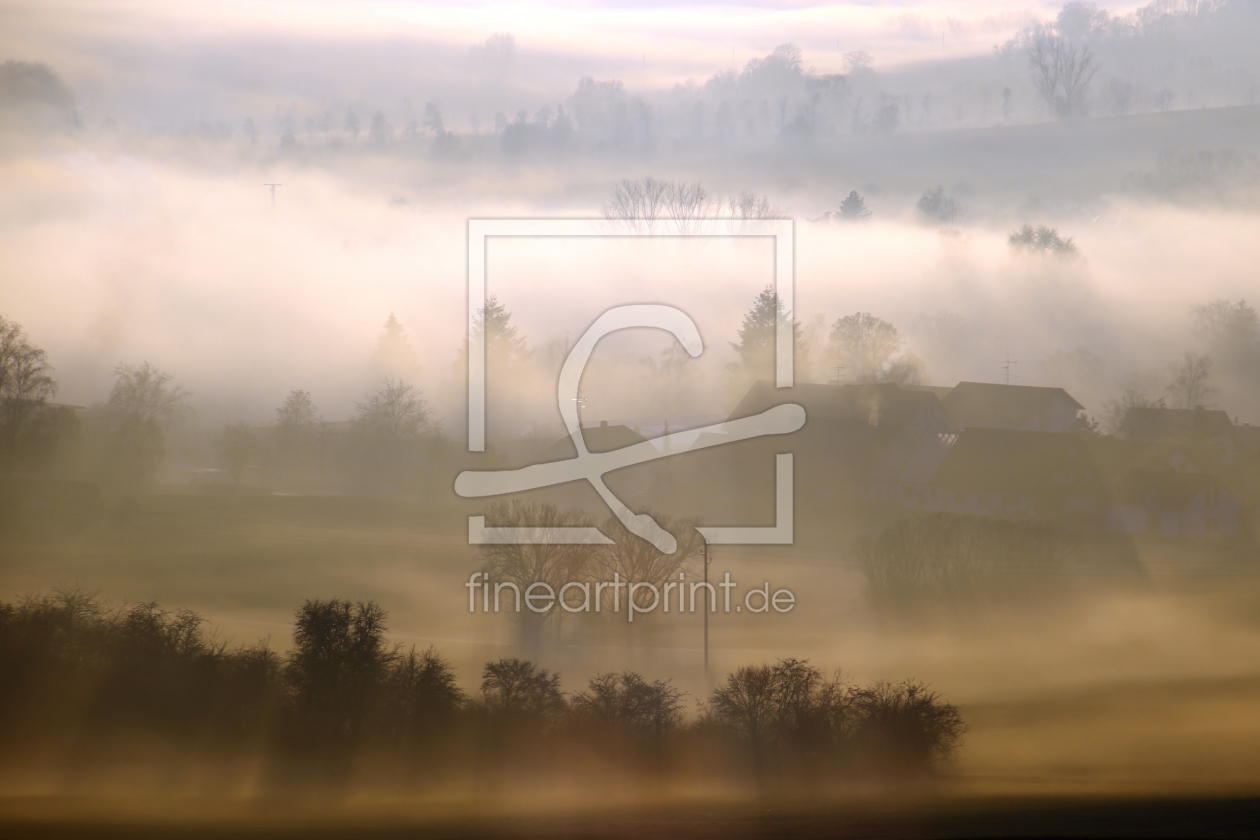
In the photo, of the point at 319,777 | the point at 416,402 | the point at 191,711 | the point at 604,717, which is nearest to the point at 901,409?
the point at 604,717

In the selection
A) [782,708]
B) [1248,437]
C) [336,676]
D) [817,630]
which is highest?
[1248,437]

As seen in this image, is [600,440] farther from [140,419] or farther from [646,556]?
[140,419]

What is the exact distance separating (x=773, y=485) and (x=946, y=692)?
6.95 m

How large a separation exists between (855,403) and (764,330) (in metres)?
3.42

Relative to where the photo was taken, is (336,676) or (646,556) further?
(646,556)

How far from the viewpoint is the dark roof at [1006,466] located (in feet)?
100

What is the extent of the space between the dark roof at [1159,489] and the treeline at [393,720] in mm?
7859

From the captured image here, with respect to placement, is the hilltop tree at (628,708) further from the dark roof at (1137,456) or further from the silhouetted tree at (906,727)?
the dark roof at (1137,456)

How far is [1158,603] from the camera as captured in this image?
30922 mm

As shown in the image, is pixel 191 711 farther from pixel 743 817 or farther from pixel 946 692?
pixel 946 692

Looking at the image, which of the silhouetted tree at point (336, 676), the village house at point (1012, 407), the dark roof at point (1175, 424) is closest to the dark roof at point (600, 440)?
the silhouetted tree at point (336, 676)

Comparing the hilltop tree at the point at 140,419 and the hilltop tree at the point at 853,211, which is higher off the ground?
the hilltop tree at the point at 853,211

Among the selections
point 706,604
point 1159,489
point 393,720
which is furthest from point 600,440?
point 1159,489

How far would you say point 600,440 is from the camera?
29953 millimetres
